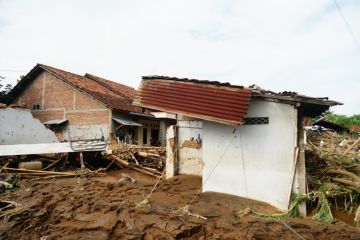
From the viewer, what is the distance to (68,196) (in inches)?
366

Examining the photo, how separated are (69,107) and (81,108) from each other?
124 cm

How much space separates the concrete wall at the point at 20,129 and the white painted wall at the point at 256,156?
12801mm

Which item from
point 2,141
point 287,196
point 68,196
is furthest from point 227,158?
point 2,141

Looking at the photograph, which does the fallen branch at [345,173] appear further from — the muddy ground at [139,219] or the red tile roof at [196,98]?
the red tile roof at [196,98]

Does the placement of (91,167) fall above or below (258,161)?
below

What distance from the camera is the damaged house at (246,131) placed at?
7773 millimetres

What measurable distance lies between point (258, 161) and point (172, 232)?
3359mm

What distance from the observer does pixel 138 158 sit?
1487cm

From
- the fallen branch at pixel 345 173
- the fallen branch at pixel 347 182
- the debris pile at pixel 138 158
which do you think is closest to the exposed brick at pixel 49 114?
the debris pile at pixel 138 158

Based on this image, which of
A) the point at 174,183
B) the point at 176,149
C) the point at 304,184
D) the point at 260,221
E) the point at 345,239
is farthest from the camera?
the point at 176,149

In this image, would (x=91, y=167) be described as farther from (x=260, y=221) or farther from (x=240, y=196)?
(x=260, y=221)

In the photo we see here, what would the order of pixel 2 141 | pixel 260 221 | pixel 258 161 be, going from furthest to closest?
pixel 2 141
pixel 258 161
pixel 260 221

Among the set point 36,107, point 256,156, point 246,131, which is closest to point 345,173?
point 256,156

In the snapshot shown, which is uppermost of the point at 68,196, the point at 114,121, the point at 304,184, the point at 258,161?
the point at 114,121
